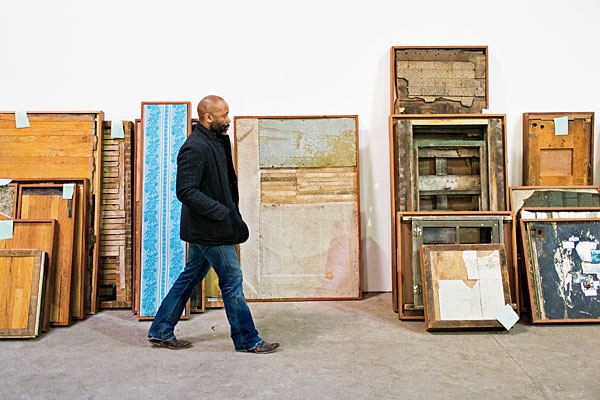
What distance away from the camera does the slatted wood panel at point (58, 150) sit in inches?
165

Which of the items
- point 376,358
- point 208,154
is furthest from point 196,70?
point 376,358

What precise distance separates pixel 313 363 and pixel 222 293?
2.14 ft

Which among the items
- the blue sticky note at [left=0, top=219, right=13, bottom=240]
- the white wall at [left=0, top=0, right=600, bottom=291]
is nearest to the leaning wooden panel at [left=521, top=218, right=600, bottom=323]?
the white wall at [left=0, top=0, right=600, bottom=291]

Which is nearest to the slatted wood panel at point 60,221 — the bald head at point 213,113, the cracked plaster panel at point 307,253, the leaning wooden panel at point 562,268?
the cracked plaster panel at point 307,253

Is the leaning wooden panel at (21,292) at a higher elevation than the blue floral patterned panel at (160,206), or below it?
below

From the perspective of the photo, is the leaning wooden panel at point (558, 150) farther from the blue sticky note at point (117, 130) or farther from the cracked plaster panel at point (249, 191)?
the blue sticky note at point (117, 130)

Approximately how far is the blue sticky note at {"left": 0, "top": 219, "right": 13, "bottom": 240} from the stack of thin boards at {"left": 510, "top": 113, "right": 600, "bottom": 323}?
146 inches

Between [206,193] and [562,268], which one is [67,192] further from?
→ [562,268]

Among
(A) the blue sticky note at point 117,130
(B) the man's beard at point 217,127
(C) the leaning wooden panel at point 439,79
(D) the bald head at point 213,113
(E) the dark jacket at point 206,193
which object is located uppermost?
(C) the leaning wooden panel at point 439,79

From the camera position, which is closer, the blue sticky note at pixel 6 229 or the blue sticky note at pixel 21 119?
the blue sticky note at pixel 6 229

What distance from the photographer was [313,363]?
2.92 metres

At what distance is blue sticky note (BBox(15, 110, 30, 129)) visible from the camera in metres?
4.20

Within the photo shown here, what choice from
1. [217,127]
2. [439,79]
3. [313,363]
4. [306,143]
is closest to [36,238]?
[217,127]

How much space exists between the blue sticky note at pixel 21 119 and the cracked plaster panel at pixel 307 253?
1993mm
